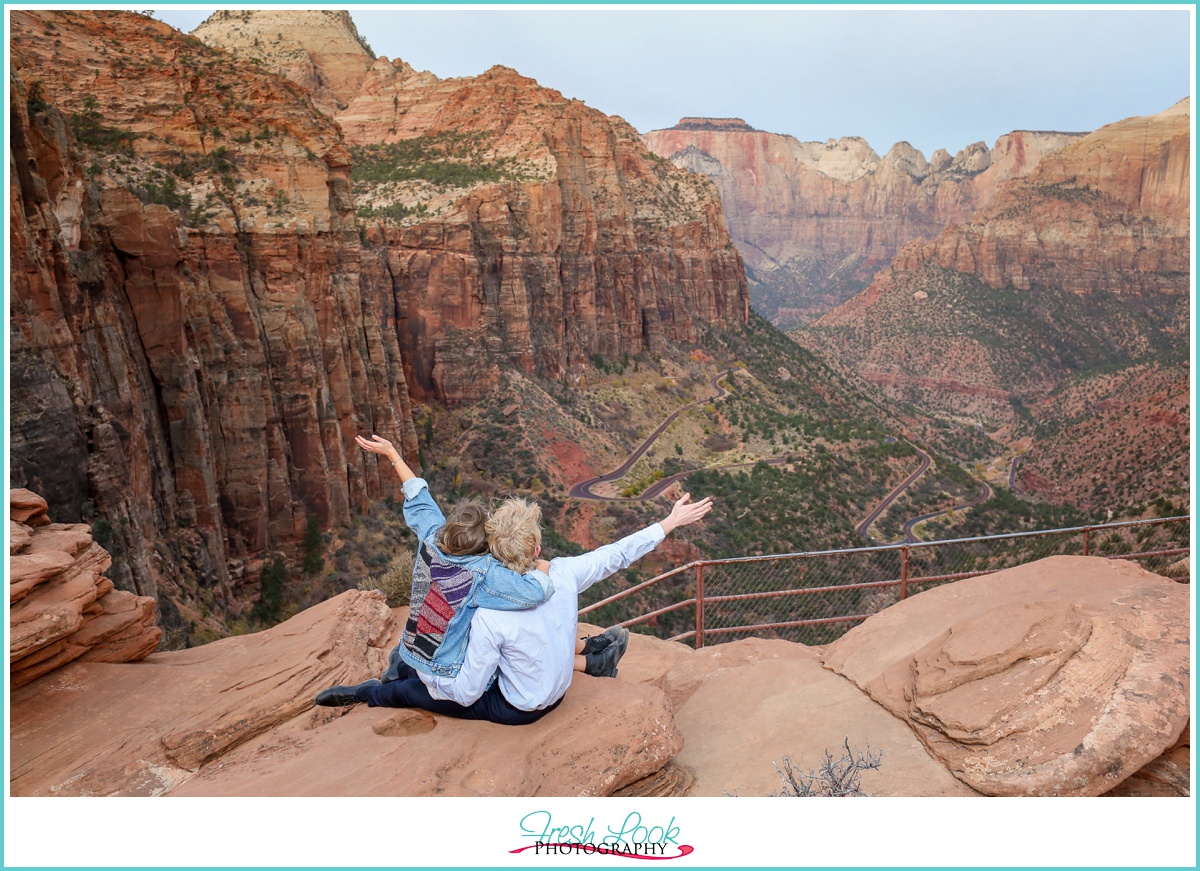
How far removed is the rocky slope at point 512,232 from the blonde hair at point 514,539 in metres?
40.2

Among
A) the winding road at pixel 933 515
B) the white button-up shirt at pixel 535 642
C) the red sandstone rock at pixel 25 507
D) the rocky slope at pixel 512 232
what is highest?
the rocky slope at pixel 512 232

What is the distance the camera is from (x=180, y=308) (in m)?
20.7

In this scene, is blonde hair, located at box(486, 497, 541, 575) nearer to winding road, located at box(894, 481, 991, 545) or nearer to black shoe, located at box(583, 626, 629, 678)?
black shoe, located at box(583, 626, 629, 678)

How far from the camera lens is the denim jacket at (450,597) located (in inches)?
215

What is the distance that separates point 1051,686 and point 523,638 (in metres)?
3.67

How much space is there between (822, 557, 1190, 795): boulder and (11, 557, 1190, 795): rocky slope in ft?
0.04

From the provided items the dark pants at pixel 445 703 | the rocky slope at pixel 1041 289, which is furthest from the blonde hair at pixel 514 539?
the rocky slope at pixel 1041 289

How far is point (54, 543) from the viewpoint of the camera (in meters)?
7.61

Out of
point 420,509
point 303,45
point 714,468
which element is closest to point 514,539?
point 420,509

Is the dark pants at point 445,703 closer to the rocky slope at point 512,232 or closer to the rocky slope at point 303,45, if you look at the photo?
the rocky slope at point 512,232

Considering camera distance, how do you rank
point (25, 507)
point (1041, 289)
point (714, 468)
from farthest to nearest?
point (1041, 289)
point (714, 468)
point (25, 507)

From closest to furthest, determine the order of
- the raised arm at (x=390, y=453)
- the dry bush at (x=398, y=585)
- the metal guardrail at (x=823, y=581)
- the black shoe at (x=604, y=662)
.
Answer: the raised arm at (x=390, y=453)
the black shoe at (x=604, y=662)
the dry bush at (x=398, y=585)
the metal guardrail at (x=823, y=581)

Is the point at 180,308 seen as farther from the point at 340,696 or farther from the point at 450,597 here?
the point at 450,597

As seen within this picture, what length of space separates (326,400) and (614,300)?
38.1m
